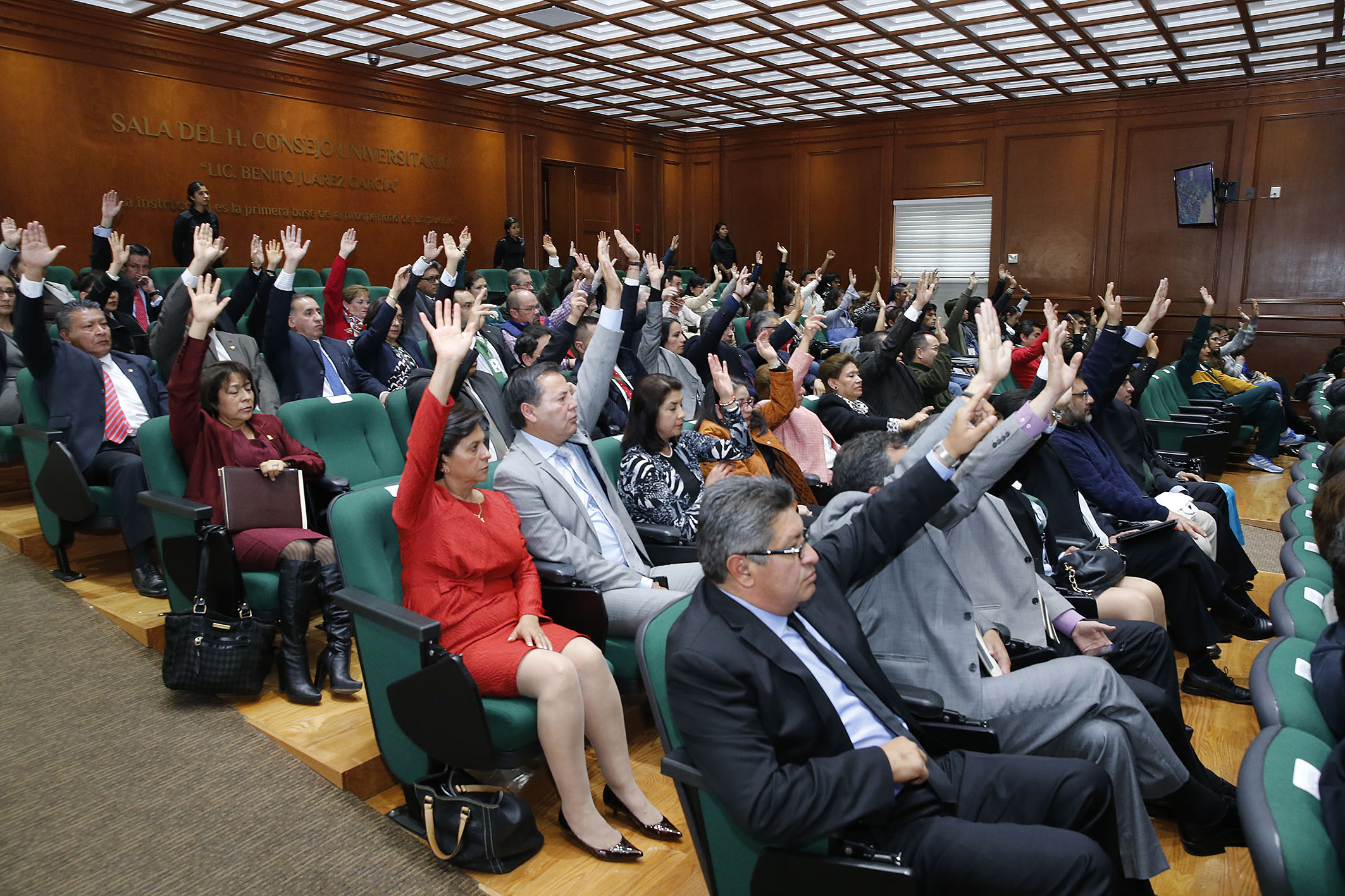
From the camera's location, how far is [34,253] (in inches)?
130

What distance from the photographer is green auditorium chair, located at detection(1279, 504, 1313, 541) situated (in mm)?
2852

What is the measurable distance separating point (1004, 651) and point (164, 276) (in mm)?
7277

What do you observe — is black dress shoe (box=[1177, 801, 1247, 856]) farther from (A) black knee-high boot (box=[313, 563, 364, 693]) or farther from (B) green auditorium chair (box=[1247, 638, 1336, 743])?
(A) black knee-high boot (box=[313, 563, 364, 693])

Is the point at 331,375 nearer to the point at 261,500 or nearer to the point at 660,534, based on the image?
the point at 261,500

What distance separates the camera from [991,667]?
6.80 ft

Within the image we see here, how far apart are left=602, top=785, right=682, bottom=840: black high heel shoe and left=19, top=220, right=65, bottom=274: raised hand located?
295cm

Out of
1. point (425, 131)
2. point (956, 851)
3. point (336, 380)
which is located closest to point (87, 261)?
point (425, 131)

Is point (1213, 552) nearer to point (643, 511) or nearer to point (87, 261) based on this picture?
point (643, 511)

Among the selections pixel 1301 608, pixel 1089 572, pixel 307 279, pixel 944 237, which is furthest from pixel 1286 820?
pixel 944 237

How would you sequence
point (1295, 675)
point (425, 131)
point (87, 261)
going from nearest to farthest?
point (1295, 675), point (87, 261), point (425, 131)

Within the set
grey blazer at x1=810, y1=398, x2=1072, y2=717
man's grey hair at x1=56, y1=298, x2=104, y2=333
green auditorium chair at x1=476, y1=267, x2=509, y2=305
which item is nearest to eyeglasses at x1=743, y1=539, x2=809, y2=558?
grey blazer at x1=810, y1=398, x2=1072, y2=717

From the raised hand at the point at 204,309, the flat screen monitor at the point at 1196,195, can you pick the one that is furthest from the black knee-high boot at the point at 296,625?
the flat screen monitor at the point at 1196,195

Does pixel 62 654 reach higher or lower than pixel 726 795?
lower

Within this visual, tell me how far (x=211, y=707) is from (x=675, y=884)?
5.36ft
